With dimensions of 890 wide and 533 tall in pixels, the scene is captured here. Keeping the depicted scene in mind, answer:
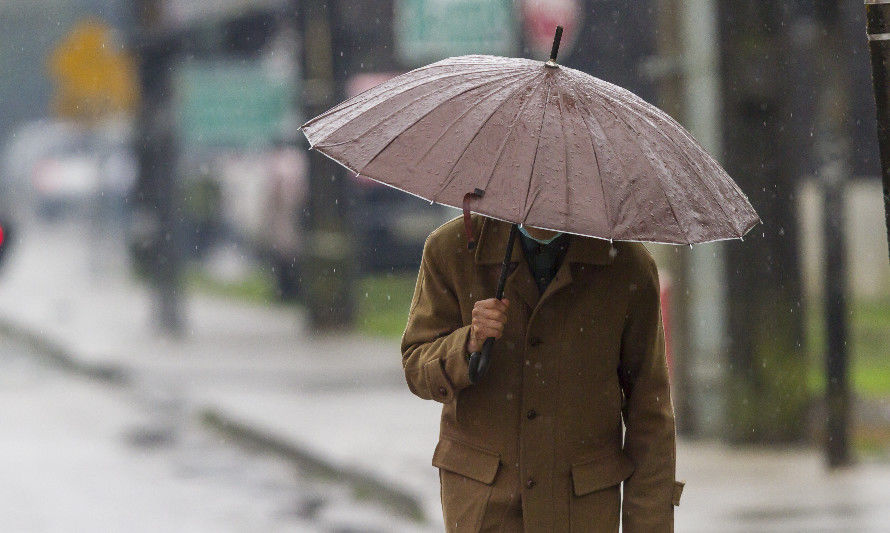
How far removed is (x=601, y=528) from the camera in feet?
11.6

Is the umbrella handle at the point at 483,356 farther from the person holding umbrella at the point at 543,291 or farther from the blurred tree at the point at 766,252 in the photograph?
the blurred tree at the point at 766,252

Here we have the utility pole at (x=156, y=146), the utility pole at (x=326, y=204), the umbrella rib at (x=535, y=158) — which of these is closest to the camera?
the umbrella rib at (x=535, y=158)

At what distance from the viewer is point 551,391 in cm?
349

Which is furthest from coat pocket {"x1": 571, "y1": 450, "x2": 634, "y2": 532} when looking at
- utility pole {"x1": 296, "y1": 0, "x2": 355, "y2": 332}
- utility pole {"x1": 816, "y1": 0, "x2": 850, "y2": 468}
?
utility pole {"x1": 296, "y1": 0, "x2": 355, "y2": 332}

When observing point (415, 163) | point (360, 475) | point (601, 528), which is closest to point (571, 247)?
point (415, 163)

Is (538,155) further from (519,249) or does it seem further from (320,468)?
(320,468)

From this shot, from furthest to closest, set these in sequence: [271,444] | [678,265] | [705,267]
→ [271,444]
[678,265]
[705,267]

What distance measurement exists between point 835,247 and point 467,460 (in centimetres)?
512

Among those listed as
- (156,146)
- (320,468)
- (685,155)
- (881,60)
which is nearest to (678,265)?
(320,468)

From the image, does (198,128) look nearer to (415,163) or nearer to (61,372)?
(61,372)

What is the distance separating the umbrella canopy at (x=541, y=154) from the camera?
3.27 m

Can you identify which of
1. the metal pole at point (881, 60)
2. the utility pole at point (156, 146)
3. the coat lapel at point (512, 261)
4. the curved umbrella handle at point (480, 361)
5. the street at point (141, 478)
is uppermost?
the utility pole at point (156, 146)

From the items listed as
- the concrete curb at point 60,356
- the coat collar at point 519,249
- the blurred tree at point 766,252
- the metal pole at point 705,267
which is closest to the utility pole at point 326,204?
the concrete curb at point 60,356

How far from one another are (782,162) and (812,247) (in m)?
6.78
